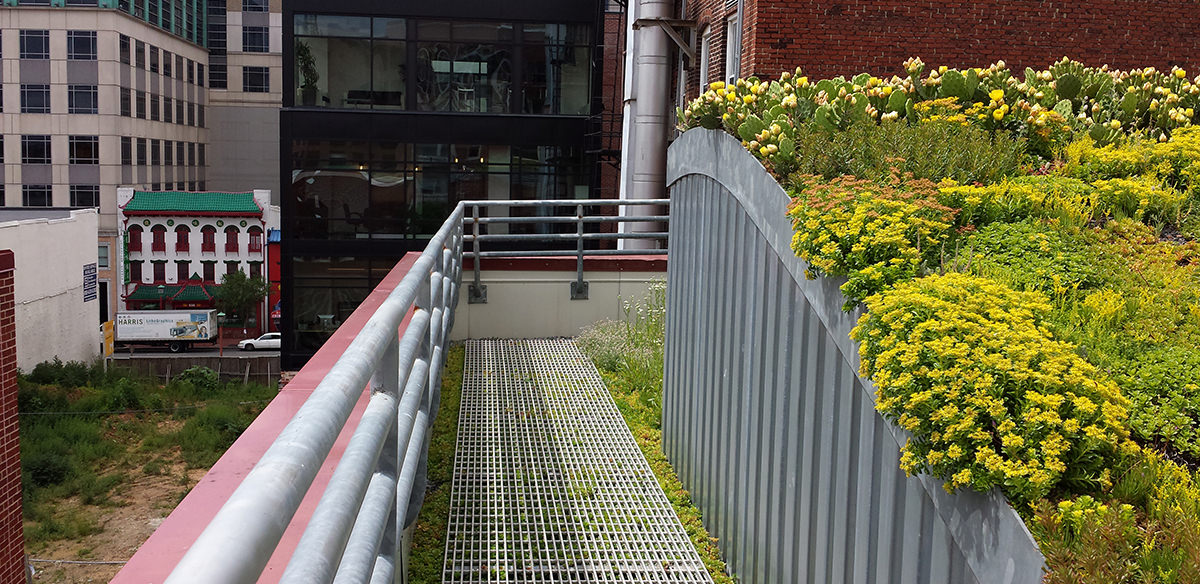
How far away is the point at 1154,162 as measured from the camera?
521cm

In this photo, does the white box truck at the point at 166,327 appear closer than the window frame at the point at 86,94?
Yes

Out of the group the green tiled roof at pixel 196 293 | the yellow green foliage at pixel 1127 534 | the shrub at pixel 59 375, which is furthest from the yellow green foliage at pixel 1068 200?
the green tiled roof at pixel 196 293

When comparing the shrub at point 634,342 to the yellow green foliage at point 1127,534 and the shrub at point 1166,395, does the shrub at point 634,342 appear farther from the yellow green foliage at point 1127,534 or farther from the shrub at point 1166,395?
the yellow green foliage at point 1127,534

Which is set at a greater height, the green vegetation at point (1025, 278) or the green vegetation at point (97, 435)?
the green vegetation at point (1025, 278)

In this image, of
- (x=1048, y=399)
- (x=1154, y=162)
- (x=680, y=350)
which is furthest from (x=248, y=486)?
(x=680, y=350)

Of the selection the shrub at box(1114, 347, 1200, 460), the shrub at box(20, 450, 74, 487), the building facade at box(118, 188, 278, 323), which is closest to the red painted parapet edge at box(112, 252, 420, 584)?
the shrub at box(1114, 347, 1200, 460)

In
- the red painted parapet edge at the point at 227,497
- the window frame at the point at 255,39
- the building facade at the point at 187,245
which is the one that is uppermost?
the window frame at the point at 255,39

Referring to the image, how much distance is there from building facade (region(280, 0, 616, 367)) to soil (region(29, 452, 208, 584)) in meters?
6.95

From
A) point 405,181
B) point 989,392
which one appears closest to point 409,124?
point 405,181

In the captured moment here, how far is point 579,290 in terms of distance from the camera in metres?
12.6

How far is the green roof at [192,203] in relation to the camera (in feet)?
198

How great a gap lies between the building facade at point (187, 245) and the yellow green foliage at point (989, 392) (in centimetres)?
6145

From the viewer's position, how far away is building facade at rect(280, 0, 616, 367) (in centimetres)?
3003

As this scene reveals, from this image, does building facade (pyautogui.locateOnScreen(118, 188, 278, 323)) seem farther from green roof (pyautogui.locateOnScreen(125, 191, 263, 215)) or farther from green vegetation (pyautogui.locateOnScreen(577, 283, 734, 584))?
green vegetation (pyautogui.locateOnScreen(577, 283, 734, 584))
